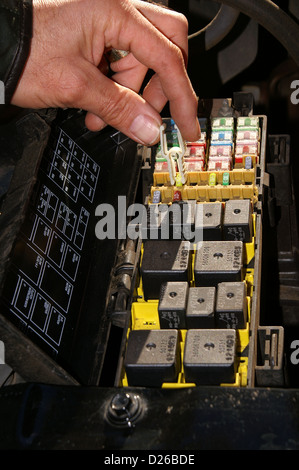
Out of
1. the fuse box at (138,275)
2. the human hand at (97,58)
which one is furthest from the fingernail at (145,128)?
the fuse box at (138,275)

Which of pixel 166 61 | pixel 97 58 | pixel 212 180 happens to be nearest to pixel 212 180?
pixel 212 180

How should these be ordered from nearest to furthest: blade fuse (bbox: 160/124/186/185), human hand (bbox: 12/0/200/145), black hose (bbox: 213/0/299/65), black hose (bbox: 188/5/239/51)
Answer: human hand (bbox: 12/0/200/145) → blade fuse (bbox: 160/124/186/185) → black hose (bbox: 213/0/299/65) → black hose (bbox: 188/5/239/51)

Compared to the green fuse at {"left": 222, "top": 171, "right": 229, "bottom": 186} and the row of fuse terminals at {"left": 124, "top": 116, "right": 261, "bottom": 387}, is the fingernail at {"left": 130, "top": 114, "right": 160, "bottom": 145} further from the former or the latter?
the green fuse at {"left": 222, "top": 171, "right": 229, "bottom": 186}

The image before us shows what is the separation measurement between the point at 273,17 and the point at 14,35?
1070 millimetres

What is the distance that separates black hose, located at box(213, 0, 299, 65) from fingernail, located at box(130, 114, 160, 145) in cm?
68

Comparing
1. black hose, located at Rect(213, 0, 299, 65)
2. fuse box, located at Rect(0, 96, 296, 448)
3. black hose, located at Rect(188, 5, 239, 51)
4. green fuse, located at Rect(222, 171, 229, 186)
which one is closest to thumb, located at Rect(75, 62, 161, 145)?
fuse box, located at Rect(0, 96, 296, 448)

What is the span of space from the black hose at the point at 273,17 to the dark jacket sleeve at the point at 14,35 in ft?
3.05

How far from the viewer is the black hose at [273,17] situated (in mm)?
2234

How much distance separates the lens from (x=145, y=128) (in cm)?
182

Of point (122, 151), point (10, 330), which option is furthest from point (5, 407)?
point (122, 151)

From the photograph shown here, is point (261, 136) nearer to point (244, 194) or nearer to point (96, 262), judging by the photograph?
point (244, 194)

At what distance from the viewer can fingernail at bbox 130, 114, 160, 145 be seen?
5.89 ft

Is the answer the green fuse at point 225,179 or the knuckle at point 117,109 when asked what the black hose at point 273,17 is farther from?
the knuckle at point 117,109

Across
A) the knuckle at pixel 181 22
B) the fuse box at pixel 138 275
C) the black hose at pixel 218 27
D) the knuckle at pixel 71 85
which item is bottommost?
the fuse box at pixel 138 275
